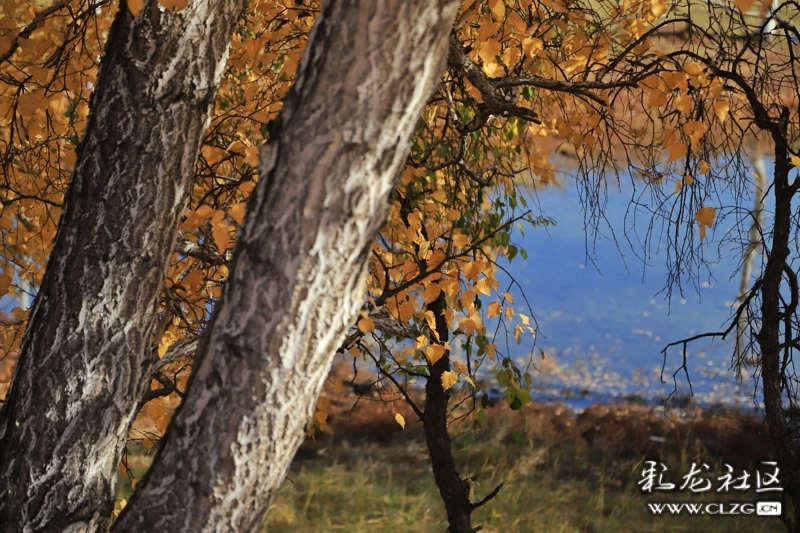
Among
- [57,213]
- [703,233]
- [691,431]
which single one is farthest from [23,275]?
[691,431]

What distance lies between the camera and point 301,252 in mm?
1477

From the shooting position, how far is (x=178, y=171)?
202 cm

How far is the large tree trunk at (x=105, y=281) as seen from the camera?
77.5 inches

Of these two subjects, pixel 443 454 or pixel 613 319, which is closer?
pixel 443 454

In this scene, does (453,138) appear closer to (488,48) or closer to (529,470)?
(488,48)

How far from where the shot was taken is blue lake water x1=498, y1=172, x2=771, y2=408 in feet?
29.9

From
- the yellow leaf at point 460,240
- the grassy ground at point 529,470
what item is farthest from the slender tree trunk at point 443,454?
the grassy ground at point 529,470

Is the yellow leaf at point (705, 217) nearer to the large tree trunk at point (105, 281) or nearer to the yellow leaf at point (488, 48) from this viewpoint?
the yellow leaf at point (488, 48)

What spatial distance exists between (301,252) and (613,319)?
9.25 meters

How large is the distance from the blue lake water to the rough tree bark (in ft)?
23.7

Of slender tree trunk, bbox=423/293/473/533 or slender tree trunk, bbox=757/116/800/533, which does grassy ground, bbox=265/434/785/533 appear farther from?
slender tree trunk, bbox=757/116/800/533

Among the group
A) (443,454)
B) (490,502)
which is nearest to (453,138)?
(443,454)

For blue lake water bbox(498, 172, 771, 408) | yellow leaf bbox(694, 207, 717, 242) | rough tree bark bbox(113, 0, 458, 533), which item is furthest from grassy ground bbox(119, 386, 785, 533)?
rough tree bark bbox(113, 0, 458, 533)

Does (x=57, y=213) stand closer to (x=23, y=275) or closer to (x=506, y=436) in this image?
(x=23, y=275)
